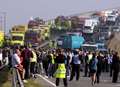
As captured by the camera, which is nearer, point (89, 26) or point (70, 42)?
point (70, 42)

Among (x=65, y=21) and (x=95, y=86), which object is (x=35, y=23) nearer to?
(x=65, y=21)

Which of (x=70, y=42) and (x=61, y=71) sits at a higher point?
(x=61, y=71)

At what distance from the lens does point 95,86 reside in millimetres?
27547

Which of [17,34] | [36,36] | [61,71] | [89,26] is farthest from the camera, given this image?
[89,26]

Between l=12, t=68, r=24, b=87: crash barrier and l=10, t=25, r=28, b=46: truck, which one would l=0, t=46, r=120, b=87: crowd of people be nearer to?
l=12, t=68, r=24, b=87: crash barrier

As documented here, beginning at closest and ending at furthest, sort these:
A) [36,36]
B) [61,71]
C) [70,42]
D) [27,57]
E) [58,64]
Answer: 1. [61,71]
2. [58,64]
3. [27,57]
4. [70,42]
5. [36,36]

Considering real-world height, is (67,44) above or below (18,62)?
below

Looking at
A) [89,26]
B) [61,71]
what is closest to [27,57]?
[61,71]

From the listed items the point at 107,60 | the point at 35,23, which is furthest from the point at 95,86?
the point at 35,23

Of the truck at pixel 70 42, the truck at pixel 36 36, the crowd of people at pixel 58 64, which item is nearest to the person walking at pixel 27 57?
the crowd of people at pixel 58 64

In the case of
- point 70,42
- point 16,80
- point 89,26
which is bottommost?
point 70,42

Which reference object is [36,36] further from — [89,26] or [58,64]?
[58,64]

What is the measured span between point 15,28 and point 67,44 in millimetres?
13571

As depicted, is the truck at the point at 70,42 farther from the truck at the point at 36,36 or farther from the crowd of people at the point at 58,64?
the crowd of people at the point at 58,64
